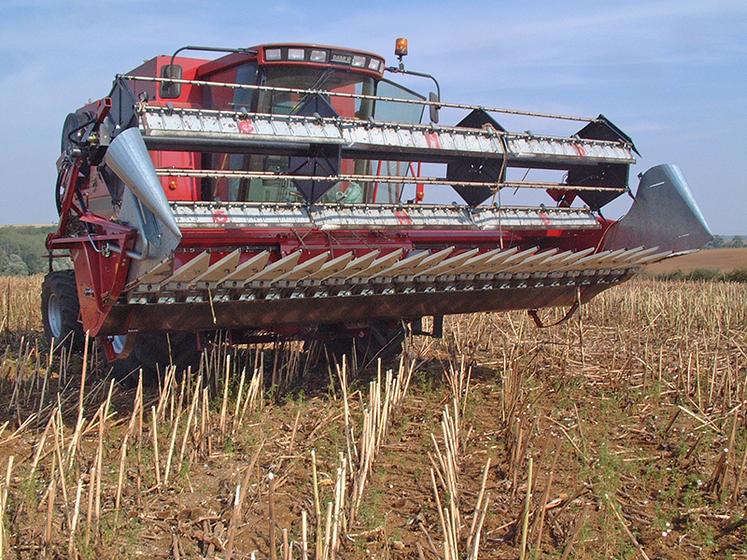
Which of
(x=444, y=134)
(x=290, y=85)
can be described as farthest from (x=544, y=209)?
(x=290, y=85)

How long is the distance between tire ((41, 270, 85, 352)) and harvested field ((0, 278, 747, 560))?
245 mm

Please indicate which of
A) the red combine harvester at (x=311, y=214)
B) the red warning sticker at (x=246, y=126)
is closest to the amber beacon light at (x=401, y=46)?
the red combine harvester at (x=311, y=214)

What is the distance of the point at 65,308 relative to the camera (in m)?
6.18

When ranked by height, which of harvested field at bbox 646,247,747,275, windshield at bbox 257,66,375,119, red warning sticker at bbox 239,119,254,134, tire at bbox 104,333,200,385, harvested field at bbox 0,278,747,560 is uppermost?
windshield at bbox 257,66,375,119

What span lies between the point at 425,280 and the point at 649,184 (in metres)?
1.83

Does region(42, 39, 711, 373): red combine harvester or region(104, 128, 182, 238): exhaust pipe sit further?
region(42, 39, 711, 373): red combine harvester

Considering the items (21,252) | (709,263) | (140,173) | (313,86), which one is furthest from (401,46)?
(21,252)

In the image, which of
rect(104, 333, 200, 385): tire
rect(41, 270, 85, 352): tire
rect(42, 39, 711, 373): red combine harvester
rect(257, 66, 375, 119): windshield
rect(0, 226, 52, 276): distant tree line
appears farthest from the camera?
rect(0, 226, 52, 276): distant tree line

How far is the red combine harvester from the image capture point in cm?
416

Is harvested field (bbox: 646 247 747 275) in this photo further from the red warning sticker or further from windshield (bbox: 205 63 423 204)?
the red warning sticker

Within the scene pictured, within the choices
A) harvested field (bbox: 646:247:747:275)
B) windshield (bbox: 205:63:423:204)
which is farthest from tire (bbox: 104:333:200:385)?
harvested field (bbox: 646:247:747:275)

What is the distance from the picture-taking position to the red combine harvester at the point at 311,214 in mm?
4164

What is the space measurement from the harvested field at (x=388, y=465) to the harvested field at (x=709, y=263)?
15.7m

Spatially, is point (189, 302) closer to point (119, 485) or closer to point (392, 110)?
point (119, 485)
